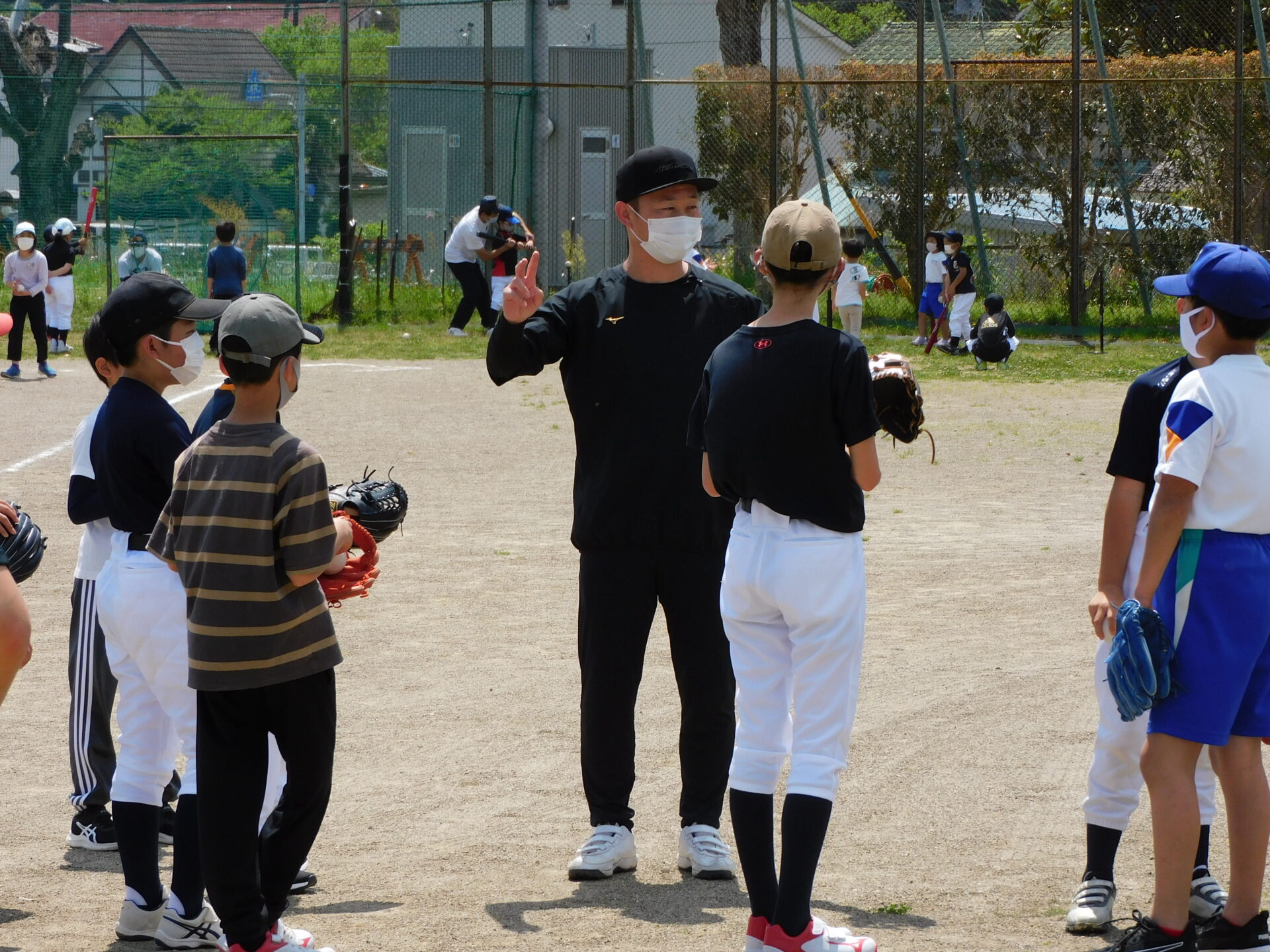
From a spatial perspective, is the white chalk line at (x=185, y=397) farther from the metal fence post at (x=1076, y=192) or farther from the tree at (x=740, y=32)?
the tree at (x=740, y=32)

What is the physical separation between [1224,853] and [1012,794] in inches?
30.2

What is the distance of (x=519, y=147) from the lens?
26.4 meters

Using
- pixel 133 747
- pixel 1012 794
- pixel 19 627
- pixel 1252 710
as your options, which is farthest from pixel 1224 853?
pixel 19 627

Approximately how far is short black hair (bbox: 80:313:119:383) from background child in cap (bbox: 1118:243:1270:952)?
2.77 m

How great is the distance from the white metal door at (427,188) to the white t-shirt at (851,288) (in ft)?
31.6

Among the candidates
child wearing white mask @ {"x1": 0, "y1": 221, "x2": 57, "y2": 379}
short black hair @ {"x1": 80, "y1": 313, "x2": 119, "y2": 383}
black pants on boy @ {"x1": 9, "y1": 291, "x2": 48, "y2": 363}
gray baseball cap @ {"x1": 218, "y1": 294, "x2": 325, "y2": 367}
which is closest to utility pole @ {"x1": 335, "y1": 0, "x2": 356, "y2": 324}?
child wearing white mask @ {"x1": 0, "y1": 221, "x2": 57, "y2": 379}

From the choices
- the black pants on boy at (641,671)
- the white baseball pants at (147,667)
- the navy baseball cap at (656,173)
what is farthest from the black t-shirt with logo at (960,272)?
the white baseball pants at (147,667)

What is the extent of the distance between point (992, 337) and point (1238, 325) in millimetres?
15741

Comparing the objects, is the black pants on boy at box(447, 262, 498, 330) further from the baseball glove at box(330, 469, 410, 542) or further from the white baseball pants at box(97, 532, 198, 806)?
the white baseball pants at box(97, 532, 198, 806)

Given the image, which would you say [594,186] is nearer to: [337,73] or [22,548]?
[22,548]

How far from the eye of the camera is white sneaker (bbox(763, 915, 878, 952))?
3.80m

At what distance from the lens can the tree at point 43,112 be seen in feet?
100

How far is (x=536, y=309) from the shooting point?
4.64 metres

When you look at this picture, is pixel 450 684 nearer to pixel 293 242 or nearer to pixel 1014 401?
pixel 1014 401
